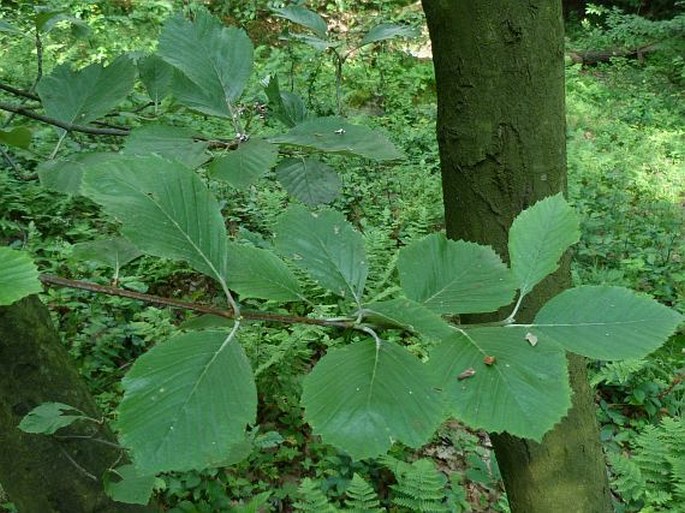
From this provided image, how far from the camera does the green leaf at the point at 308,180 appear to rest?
0.53 m

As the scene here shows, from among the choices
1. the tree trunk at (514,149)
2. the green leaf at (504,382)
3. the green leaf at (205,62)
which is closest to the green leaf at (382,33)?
the tree trunk at (514,149)

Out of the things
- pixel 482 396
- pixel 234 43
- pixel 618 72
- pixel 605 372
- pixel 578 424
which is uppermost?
pixel 234 43

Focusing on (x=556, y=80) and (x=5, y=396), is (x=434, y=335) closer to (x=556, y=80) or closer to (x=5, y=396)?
(x=556, y=80)

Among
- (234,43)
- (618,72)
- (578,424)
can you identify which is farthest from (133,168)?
(618,72)

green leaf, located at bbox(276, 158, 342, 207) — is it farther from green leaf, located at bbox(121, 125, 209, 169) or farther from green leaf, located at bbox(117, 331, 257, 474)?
green leaf, located at bbox(117, 331, 257, 474)

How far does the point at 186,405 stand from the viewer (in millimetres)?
277

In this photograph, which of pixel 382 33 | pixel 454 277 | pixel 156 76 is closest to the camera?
pixel 454 277

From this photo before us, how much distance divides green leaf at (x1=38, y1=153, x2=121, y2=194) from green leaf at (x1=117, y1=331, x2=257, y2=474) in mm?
309

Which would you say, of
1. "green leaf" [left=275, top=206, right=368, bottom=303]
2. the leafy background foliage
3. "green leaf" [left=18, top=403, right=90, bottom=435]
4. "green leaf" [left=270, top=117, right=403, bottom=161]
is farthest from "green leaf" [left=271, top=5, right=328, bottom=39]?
"green leaf" [left=18, top=403, right=90, bottom=435]

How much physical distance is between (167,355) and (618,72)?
8081 millimetres

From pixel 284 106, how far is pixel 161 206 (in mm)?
290

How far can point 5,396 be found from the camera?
95cm

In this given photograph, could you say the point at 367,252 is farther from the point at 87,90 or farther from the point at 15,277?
the point at 15,277

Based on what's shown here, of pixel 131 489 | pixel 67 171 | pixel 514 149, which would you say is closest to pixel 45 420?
pixel 131 489
